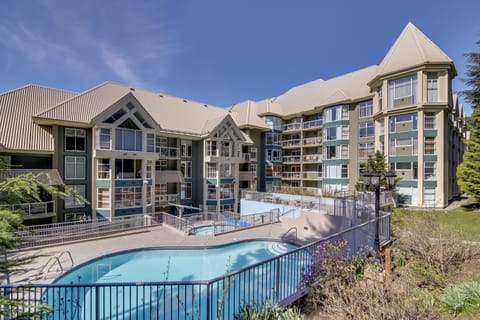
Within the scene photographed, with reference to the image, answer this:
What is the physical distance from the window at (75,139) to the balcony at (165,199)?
8479 millimetres

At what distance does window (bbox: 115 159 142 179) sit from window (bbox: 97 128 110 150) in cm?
158

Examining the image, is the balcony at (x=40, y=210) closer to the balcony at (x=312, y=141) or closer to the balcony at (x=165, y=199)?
the balcony at (x=165, y=199)

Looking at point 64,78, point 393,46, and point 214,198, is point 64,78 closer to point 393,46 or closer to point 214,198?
point 214,198

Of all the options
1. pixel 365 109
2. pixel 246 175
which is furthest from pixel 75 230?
pixel 365 109

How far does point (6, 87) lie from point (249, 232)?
2424 centimetres

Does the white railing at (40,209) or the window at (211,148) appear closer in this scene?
the white railing at (40,209)

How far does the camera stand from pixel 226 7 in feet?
44.9

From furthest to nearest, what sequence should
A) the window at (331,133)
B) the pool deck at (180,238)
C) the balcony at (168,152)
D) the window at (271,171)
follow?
Answer: 1. the window at (271,171)
2. the window at (331,133)
3. the balcony at (168,152)
4. the pool deck at (180,238)

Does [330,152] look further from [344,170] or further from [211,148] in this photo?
[211,148]

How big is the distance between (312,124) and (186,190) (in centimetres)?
2074

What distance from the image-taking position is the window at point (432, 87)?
2108cm

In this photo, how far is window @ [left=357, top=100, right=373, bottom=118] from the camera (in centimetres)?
2709

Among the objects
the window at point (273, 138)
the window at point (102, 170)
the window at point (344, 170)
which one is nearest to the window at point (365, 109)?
the window at point (344, 170)

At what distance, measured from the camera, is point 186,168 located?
2672 cm
